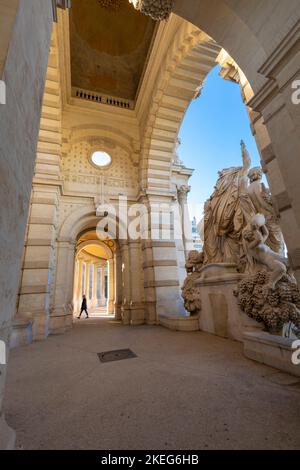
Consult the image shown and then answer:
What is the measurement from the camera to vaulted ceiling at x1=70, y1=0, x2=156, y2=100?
24.4 ft

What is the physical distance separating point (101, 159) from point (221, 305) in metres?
8.02

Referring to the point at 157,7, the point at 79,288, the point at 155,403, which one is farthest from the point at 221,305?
the point at 79,288

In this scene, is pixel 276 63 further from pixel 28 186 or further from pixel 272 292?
pixel 272 292

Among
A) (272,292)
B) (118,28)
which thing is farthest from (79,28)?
(272,292)

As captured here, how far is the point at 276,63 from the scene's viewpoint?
2178 mm

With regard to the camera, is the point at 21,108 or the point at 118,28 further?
the point at 118,28

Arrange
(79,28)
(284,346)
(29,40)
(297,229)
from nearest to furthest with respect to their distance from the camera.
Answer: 1. (29,40)
2. (297,229)
3. (284,346)
4. (79,28)

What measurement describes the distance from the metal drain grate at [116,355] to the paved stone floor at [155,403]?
173 millimetres

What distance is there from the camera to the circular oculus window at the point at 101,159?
9.14m

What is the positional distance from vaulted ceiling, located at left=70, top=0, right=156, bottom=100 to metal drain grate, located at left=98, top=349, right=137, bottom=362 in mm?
10928

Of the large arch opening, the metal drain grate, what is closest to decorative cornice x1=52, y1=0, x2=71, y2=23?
the metal drain grate

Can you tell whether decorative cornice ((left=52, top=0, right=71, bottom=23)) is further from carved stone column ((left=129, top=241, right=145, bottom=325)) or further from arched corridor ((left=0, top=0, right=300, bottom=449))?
carved stone column ((left=129, top=241, right=145, bottom=325))

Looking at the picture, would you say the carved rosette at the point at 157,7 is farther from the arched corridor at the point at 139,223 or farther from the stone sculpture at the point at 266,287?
the stone sculpture at the point at 266,287

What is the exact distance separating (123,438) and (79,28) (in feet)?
38.6
